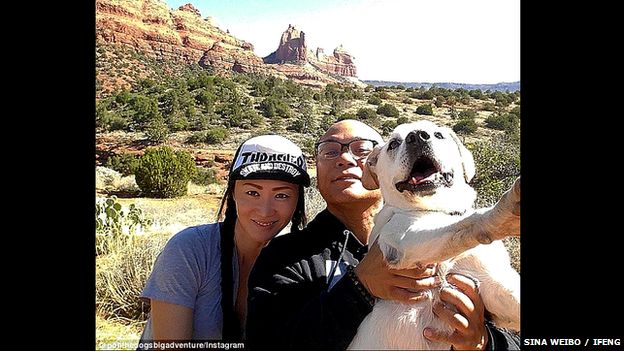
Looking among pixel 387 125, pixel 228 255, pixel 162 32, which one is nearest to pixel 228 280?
pixel 228 255

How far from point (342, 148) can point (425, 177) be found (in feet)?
1.93

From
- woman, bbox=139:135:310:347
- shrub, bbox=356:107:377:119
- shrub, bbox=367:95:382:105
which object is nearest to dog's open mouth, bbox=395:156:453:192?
woman, bbox=139:135:310:347

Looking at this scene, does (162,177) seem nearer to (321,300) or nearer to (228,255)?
(228,255)

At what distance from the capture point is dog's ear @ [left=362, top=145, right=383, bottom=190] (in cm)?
279

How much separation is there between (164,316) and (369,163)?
1.29 metres

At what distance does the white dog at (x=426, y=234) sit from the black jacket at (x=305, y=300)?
13cm

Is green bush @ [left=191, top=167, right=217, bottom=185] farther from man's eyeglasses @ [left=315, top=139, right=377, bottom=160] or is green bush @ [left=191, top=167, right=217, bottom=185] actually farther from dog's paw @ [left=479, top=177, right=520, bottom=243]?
dog's paw @ [left=479, top=177, right=520, bottom=243]

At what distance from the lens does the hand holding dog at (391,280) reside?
2.32 meters

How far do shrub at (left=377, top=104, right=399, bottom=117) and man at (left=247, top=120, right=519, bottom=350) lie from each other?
16.9 metres

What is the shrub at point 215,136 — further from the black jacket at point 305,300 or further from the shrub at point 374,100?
the black jacket at point 305,300

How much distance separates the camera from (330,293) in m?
2.34
